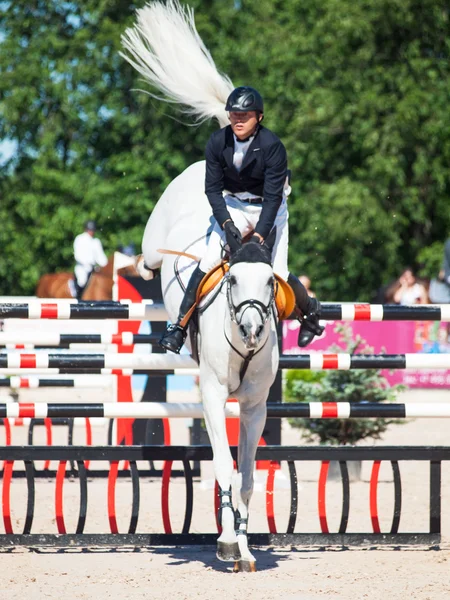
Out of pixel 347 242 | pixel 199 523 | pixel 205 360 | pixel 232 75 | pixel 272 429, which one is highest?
pixel 232 75

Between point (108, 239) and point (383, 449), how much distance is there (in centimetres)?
2427

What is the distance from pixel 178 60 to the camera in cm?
691

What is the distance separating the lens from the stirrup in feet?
19.3

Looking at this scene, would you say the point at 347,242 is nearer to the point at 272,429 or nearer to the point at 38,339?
the point at 272,429

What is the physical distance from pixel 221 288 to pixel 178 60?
1786 mm

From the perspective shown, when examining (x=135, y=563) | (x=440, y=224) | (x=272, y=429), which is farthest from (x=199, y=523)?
(x=440, y=224)

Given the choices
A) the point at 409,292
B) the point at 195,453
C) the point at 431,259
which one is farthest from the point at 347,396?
the point at 431,259

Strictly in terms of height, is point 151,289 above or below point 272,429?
above

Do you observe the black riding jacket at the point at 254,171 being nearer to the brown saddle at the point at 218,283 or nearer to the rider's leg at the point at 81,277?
the brown saddle at the point at 218,283

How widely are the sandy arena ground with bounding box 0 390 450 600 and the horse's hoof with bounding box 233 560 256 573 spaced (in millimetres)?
81

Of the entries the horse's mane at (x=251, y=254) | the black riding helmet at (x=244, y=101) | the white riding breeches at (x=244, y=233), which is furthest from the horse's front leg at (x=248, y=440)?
the black riding helmet at (x=244, y=101)

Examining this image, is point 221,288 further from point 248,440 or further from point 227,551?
point 227,551

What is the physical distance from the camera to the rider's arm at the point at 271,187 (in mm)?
5789

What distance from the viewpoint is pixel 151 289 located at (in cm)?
931
